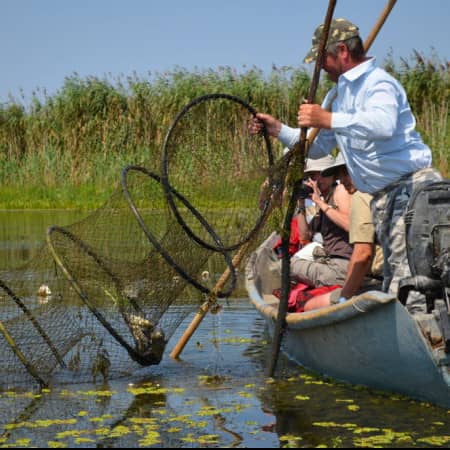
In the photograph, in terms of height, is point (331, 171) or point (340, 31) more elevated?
point (340, 31)

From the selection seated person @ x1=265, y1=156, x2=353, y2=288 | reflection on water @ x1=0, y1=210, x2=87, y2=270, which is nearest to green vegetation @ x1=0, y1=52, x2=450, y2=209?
reflection on water @ x1=0, y1=210, x2=87, y2=270

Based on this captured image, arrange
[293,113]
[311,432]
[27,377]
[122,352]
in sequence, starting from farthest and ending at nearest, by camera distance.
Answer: [293,113] < [122,352] < [27,377] < [311,432]

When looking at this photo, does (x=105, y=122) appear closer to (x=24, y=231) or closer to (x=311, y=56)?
(x=24, y=231)

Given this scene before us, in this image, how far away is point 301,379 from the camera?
259 inches

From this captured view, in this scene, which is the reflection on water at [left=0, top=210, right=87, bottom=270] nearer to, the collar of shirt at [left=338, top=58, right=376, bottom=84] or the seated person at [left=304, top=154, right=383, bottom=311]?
the seated person at [left=304, top=154, right=383, bottom=311]

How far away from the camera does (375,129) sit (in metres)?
5.68

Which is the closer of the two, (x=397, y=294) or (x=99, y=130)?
(x=397, y=294)

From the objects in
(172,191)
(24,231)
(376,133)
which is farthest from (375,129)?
(24,231)

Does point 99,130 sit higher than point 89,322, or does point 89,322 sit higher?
point 99,130

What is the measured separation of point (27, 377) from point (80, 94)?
1423 cm

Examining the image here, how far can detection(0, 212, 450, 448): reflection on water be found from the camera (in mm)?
5145

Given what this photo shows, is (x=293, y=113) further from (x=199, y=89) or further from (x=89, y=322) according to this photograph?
(x=89, y=322)

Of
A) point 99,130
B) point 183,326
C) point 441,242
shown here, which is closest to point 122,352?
point 183,326

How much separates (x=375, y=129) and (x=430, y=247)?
28.0 inches
